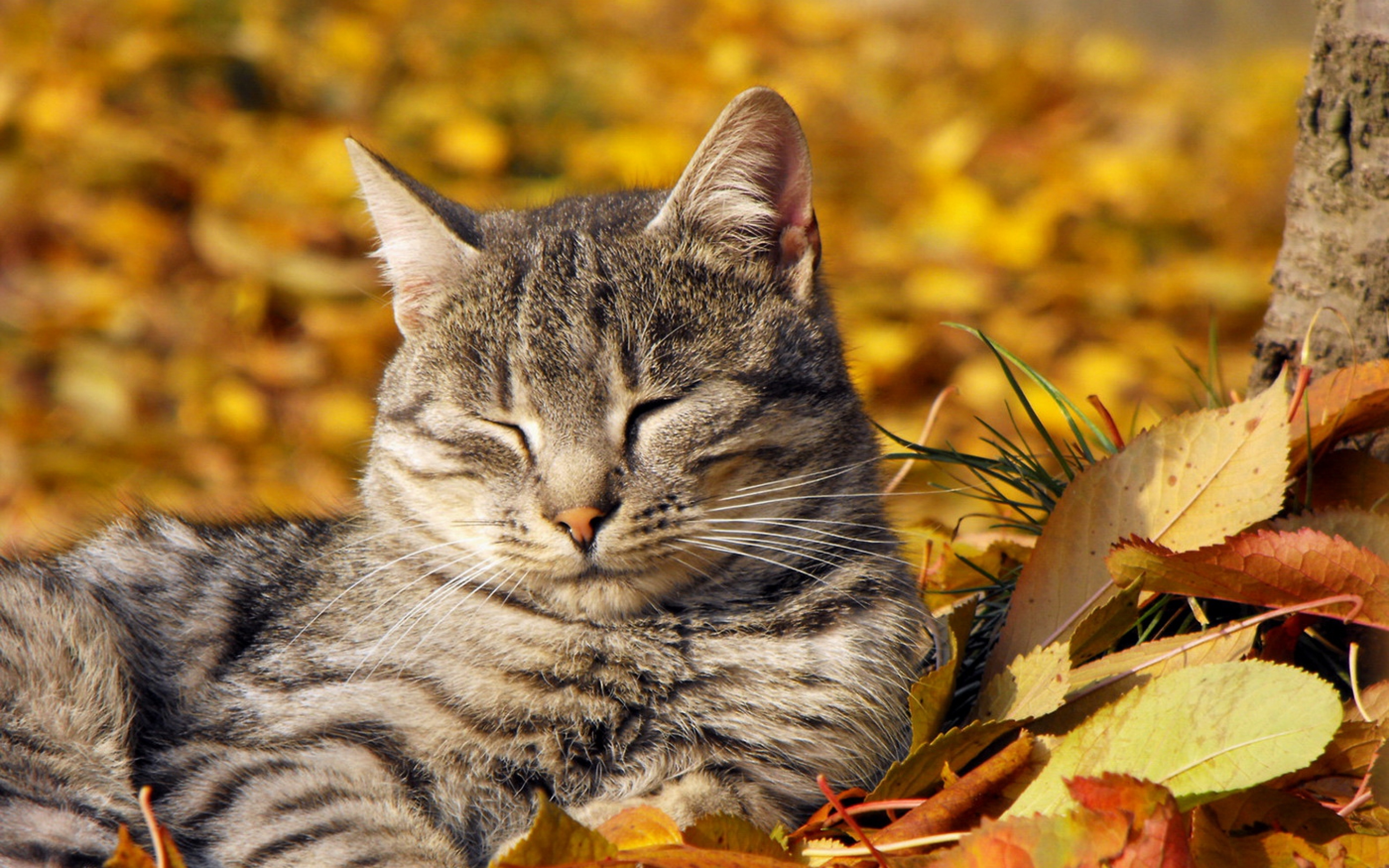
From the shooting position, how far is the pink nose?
7.16 feet

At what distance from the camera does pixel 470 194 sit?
5957 millimetres

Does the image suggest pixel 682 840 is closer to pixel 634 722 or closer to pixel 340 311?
pixel 634 722

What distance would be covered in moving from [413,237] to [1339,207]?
1985 millimetres

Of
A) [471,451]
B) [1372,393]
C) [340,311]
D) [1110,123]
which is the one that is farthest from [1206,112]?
[471,451]

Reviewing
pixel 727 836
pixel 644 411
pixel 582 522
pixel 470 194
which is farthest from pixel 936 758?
pixel 470 194

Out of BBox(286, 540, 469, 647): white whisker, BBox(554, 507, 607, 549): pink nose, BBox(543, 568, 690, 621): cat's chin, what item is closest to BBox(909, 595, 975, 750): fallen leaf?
BBox(543, 568, 690, 621): cat's chin

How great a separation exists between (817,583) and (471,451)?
2.42ft

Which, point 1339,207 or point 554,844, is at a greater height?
point 1339,207

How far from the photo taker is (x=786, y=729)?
Answer: 2.18 m

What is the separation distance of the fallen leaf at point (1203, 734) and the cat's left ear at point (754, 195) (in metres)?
1.12

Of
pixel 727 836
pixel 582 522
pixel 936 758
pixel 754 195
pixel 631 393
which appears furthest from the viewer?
pixel 754 195

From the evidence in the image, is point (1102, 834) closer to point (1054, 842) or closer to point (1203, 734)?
point (1054, 842)

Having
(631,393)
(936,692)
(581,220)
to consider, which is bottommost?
(936,692)

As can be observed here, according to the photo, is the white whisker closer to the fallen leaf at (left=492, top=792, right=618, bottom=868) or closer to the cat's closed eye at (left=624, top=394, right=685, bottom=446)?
the cat's closed eye at (left=624, top=394, right=685, bottom=446)
